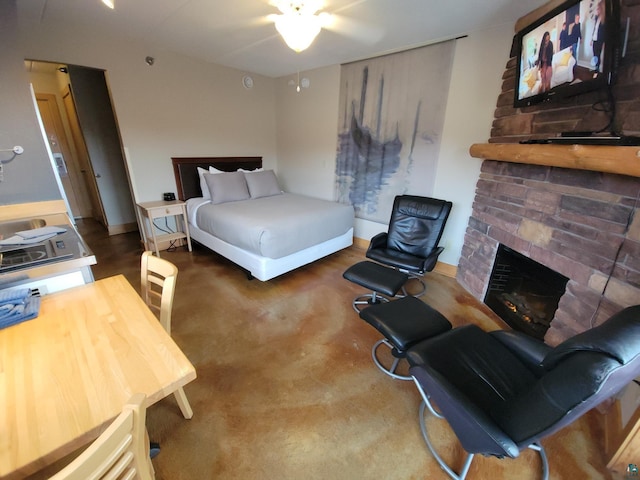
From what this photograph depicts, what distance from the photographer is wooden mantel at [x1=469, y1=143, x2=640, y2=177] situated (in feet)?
4.07

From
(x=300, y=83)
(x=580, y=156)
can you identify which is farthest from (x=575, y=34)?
(x=300, y=83)

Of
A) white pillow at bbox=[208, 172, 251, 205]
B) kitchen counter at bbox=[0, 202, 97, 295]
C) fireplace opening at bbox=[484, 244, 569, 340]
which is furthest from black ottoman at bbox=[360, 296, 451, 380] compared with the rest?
white pillow at bbox=[208, 172, 251, 205]

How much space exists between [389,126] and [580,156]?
81.2 inches

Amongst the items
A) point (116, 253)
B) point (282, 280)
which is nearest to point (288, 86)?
point (282, 280)

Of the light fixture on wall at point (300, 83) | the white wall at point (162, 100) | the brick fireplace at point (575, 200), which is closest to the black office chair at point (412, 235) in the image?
the brick fireplace at point (575, 200)

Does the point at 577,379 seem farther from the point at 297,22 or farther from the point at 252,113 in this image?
the point at 252,113

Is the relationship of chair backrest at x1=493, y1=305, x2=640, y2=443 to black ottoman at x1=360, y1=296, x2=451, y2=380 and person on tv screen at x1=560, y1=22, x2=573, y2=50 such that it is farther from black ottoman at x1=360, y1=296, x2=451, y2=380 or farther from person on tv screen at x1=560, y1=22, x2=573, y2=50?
person on tv screen at x1=560, y1=22, x2=573, y2=50

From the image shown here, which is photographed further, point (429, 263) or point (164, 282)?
point (429, 263)

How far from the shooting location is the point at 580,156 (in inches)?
57.2

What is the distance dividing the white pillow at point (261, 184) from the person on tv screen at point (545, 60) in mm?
3157

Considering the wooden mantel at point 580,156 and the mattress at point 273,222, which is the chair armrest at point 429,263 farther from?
the mattress at point 273,222

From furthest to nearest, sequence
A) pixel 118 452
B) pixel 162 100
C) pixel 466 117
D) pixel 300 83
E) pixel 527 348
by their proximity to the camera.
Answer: pixel 300 83
pixel 162 100
pixel 466 117
pixel 527 348
pixel 118 452

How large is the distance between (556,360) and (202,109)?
14.3ft

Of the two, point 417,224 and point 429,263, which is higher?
point 417,224
